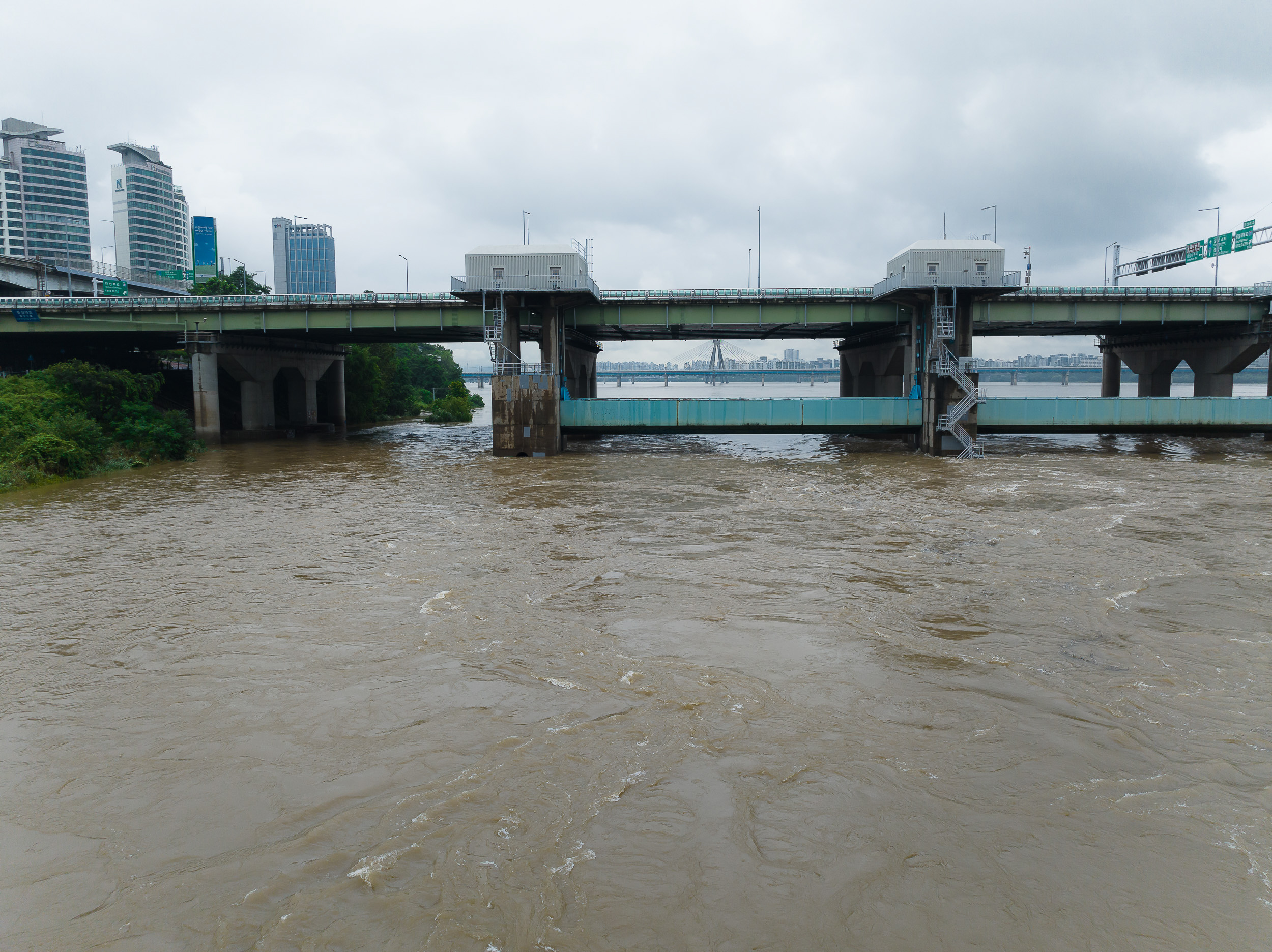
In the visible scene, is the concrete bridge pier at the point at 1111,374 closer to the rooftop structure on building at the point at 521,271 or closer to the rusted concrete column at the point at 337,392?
the rooftop structure on building at the point at 521,271

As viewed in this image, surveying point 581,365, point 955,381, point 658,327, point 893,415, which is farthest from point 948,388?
point 581,365

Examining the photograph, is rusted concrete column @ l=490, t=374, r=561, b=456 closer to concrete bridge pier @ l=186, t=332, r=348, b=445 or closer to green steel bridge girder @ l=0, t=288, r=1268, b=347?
green steel bridge girder @ l=0, t=288, r=1268, b=347

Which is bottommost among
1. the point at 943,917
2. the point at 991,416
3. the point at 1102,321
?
the point at 943,917

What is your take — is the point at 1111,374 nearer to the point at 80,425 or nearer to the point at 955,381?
the point at 955,381

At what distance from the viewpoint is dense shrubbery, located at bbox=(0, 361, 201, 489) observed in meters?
36.4

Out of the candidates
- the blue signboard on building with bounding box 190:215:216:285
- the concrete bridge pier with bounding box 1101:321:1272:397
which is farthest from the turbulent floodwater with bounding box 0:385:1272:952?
the blue signboard on building with bounding box 190:215:216:285

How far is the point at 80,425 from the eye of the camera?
39531 millimetres

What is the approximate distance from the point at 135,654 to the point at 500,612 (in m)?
6.18

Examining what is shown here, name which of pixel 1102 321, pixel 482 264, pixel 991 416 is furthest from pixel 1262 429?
pixel 482 264

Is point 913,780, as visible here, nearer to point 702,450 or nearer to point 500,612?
point 500,612

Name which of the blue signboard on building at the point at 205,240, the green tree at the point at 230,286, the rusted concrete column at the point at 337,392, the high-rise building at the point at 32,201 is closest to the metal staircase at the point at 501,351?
the rusted concrete column at the point at 337,392

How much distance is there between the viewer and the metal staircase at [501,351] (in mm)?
49156

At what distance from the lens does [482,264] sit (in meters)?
48.9

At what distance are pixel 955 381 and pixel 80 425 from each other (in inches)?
1942
